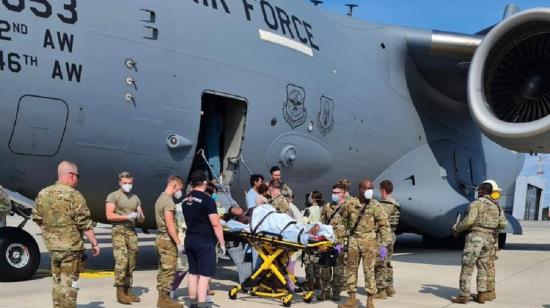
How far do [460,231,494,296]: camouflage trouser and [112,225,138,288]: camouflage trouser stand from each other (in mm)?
3743

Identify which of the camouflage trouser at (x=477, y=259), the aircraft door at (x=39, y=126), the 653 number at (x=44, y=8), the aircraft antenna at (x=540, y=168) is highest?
the aircraft antenna at (x=540, y=168)

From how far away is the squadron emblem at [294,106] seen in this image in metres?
10.1

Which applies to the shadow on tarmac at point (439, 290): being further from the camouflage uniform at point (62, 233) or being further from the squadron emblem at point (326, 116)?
the camouflage uniform at point (62, 233)

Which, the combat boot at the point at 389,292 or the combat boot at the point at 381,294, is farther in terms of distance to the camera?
the combat boot at the point at 389,292

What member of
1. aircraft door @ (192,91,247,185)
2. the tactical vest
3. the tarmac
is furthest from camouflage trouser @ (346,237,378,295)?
aircraft door @ (192,91,247,185)

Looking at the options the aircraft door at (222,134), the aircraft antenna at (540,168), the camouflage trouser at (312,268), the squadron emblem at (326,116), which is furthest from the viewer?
the aircraft antenna at (540,168)

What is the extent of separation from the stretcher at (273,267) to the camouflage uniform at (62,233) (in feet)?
7.61

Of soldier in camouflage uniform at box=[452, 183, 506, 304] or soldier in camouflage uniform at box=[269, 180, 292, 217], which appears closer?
soldier in camouflage uniform at box=[452, 183, 506, 304]

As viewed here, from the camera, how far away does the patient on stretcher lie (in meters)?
6.99

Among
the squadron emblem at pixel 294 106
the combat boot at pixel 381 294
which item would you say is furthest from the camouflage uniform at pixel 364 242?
the squadron emblem at pixel 294 106

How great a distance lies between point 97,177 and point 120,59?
1512 millimetres

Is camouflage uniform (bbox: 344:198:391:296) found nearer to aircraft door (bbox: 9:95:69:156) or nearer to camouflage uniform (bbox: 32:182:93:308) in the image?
camouflage uniform (bbox: 32:182:93:308)

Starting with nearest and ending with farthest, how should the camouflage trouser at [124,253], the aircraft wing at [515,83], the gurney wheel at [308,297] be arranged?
1. the camouflage trouser at [124,253]
2. the gurney wheel at [308,297]
3. the aircraft wing at [515,83]

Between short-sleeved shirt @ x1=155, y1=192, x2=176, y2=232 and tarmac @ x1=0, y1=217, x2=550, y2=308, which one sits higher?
short-sleeved shirt @ x1=155, y1=192, x2=176, y2=232
